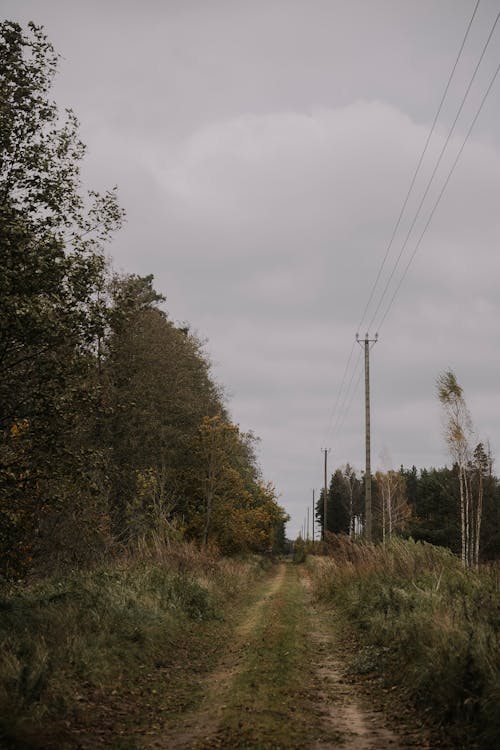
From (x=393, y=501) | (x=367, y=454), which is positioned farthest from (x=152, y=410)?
(x=393, y=501)

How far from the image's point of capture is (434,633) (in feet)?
26.8

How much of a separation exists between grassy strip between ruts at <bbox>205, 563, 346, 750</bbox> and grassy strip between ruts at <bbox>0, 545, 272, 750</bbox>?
847 mm

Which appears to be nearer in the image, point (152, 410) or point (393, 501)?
point (152, 410)

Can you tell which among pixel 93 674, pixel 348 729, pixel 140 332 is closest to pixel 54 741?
pixel 93 674

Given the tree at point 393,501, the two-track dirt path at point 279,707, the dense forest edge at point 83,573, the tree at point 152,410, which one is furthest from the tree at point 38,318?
the tree at point 393,501

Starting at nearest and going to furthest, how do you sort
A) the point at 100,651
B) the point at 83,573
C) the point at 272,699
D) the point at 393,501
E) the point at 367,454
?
1. the point at 272,699
2. the point at 100,651
3. the point at 83,573
4. the point at 367,454
5. the point at 393,501

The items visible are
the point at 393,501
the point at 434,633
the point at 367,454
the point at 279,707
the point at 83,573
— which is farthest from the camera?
the point at 393,501

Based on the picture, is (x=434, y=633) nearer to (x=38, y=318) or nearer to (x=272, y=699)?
(x=272, y=699)

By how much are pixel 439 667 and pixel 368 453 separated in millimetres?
19198

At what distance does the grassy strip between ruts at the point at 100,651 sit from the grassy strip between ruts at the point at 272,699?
85 cm

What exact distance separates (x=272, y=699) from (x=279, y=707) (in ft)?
1.42

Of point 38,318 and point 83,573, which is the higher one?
point 38,318

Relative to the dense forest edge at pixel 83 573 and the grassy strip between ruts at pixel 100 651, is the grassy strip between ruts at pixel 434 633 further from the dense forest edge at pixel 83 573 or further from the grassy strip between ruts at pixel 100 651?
the grassy strip between ruts at pixel 100 651

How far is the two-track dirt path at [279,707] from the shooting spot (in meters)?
6.11
